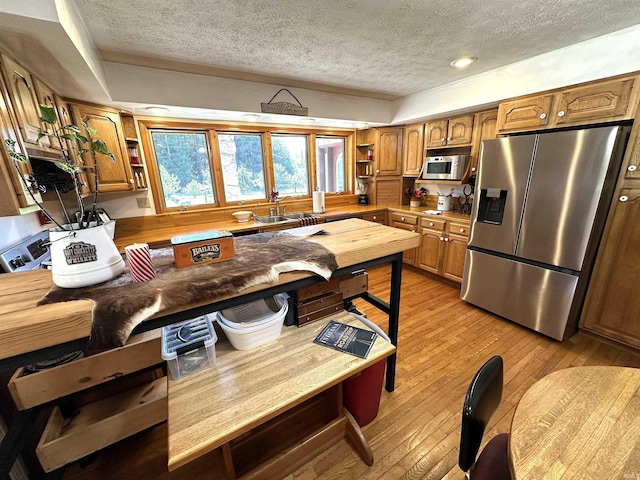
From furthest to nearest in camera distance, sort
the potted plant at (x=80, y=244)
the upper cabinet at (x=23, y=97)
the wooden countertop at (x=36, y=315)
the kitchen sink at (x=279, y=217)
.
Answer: the kitchen sink at (x=279, y=217)
the upper cabinet at (x=23, y=97)
the potted plant at (x=80, y=244)
the wooden countertop at (x=36, y=315)

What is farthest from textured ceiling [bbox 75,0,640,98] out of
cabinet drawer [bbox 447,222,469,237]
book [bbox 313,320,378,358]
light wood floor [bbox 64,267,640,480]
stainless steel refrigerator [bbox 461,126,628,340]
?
light wood floor [bbox 64,267,640,480]

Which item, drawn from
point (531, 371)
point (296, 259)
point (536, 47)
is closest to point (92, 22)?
point (296, 259)

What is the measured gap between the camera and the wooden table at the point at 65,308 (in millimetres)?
642

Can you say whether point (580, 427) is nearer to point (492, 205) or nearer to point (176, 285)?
point (176, 285)

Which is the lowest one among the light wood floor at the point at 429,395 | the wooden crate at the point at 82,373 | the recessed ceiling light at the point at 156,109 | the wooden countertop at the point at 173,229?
the light wood floor at the point at 429,395

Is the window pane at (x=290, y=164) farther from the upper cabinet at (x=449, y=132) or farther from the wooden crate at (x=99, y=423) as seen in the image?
the wooden crate at (x=99, y=423)

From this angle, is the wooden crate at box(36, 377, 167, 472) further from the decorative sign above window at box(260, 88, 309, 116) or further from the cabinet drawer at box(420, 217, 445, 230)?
the cabinet drawer at box(420, 217, 445, 230)

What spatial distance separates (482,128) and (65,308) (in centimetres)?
363

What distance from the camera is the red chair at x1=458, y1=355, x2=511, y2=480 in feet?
2.54

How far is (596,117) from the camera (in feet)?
6.29

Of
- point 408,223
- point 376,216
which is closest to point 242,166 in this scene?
point 376,216

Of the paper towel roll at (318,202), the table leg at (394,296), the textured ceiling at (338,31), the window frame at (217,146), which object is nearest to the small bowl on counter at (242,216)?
the window frame at (217,146)

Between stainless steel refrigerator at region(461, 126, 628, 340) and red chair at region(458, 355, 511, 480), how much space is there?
1.78 meters

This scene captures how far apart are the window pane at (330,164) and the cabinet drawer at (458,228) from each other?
1.84 metres
